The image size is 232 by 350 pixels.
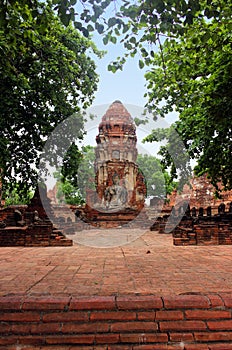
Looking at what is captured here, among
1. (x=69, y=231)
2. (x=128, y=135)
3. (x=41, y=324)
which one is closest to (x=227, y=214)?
(x=69, y=231)

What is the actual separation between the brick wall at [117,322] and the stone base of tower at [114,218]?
13.5m

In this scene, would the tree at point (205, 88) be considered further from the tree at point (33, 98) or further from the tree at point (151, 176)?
the tree at point (151, 176)

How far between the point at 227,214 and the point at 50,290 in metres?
6.70

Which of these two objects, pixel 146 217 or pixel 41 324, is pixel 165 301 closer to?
pixel 41 324

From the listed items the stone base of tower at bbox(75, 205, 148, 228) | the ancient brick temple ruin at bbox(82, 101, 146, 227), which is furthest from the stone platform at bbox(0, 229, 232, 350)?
the ancient brick temple ruin at bbox(82, 101, 146, 227)

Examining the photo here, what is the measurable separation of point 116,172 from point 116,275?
19967mm

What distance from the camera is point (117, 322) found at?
96.7 inches

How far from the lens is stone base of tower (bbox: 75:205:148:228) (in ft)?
54.6

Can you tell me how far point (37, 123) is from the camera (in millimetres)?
7652

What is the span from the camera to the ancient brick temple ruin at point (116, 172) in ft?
66.4

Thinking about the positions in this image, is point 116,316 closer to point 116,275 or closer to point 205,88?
point 116,275

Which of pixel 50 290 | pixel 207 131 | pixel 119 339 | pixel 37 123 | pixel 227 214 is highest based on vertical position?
pixel 37 123

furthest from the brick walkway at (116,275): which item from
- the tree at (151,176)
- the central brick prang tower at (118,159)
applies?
the tree at (151,176)

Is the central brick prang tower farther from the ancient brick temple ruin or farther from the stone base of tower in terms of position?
the stone base of tower
